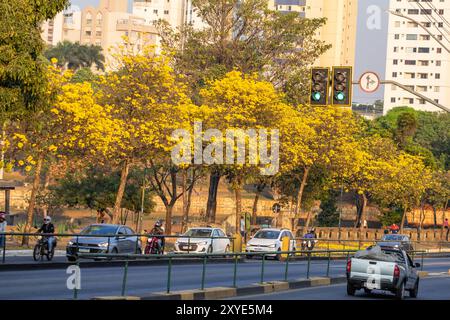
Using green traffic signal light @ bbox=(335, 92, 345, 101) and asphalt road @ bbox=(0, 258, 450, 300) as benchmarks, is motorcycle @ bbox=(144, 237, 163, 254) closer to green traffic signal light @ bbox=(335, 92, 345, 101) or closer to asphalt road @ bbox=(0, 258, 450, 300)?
asphalt road @ bbox=(0, 258, 450, 300)

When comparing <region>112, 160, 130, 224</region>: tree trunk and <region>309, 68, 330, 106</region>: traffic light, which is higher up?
<region>309, 68, 330, 106</region>: traffic light

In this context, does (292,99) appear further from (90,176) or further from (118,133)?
(118,133)

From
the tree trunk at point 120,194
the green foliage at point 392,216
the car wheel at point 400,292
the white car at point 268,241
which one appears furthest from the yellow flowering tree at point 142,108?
the green foliage at point 392,216

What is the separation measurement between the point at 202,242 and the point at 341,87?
17368 millimetres

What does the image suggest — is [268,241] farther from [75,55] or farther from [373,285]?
[75,55]

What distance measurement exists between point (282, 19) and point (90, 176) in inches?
723

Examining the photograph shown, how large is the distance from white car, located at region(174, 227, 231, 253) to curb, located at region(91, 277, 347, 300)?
12.1 meters

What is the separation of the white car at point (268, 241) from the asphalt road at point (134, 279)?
1792cm

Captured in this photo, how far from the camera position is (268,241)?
53.6 metres

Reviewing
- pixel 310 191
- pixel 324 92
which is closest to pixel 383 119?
pixel 310 191

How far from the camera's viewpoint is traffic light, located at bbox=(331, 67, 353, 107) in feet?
108

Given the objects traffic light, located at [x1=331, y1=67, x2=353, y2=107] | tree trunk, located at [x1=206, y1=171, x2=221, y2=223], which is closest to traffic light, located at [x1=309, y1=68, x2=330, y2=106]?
traffic light, located at [x1=331, y1=67, x2=353, y2=107]

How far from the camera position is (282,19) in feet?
246
